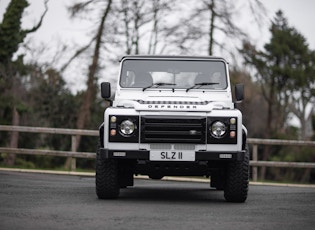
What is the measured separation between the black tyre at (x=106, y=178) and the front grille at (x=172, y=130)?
0.67 metres

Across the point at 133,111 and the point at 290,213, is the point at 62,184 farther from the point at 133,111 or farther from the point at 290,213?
the point at 290,213

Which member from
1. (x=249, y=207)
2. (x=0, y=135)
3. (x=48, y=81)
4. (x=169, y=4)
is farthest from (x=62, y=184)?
(x=48, y=81)

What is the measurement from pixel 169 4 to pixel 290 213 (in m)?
17.4

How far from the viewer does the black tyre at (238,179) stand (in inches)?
365

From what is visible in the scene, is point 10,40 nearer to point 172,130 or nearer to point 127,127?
point 127,127

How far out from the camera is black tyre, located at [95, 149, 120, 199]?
9.26 m

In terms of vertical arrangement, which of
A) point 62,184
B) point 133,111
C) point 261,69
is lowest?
point 62,184

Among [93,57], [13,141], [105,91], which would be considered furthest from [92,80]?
[105,91]

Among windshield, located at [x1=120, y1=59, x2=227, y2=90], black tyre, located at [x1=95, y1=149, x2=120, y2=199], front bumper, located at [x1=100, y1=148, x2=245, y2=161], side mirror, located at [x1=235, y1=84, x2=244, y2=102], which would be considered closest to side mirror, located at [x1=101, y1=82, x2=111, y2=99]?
windshield, located at [x1=120, y1=59, x2=227, y2=90]

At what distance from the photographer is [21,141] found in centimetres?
2902

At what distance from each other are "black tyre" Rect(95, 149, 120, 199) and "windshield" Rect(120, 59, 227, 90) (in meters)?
1.60

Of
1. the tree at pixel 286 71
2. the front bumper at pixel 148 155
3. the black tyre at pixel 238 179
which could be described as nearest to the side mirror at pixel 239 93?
the black tyre at pixel 238 179

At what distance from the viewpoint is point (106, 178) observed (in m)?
9.26

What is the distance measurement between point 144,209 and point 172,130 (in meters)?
1.37
